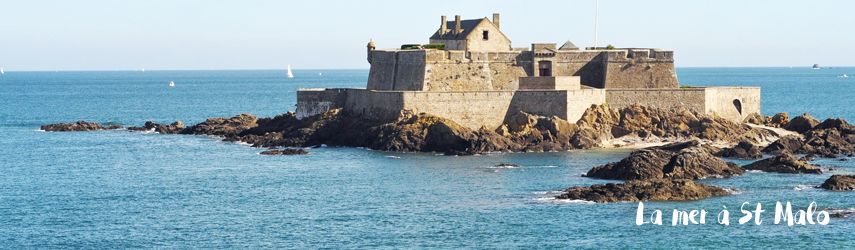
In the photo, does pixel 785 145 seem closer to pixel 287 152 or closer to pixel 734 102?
pixel 734 102

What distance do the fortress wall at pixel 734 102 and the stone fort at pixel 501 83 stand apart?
0.06 m

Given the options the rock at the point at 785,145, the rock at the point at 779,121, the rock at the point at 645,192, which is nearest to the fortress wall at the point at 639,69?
the rock at the point at 779,121

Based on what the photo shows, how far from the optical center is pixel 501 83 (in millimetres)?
78625

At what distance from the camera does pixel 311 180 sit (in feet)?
190

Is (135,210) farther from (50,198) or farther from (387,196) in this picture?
(387,196)

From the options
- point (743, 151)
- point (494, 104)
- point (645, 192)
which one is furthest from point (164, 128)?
point (645, 192)

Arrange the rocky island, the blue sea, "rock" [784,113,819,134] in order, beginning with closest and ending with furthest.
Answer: the blue sea, the rocky island, "rock" [784,113,819,134]

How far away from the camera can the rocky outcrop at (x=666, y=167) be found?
5572 centimetres

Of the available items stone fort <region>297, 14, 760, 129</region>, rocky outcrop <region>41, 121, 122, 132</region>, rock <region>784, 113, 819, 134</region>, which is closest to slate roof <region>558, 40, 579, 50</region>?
stone fort <region>297, 14, 760, 129</region>

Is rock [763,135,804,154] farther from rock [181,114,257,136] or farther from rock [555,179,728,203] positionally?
rock [181,114,257,136]

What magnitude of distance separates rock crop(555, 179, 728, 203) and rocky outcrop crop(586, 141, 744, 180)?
394cm

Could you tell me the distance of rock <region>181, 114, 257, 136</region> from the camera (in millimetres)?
83000

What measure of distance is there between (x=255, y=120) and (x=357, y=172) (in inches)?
1129

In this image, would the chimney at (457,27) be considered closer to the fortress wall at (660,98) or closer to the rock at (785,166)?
the fortress wall at (660,98)
